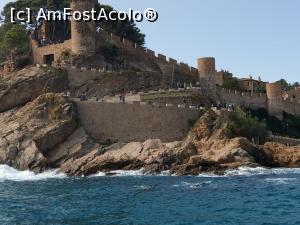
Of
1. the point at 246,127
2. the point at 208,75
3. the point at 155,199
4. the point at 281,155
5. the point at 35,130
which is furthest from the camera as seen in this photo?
the point at 208,75

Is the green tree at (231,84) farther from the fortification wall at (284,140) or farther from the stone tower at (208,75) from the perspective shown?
the fortification wall at (284,140)

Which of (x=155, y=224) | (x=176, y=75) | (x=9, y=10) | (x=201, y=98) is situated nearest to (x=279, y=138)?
(x=201, y=98)

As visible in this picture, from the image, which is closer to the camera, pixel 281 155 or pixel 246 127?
pixel 281 155

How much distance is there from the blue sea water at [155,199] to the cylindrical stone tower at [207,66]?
18210 millimetres

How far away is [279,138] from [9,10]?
32.9 metres

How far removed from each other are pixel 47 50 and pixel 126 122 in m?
15.4

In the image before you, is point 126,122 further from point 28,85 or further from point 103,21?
point 103,21

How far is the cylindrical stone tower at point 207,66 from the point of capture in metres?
56.0

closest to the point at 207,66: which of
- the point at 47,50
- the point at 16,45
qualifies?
the point at 47,50

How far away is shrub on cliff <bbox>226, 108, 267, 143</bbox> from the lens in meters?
45.9

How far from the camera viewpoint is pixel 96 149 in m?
42.2

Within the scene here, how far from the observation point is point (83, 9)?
5475cm

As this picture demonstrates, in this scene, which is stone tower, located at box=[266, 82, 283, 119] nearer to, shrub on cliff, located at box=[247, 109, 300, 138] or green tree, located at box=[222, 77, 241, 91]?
shrub on cliff, located at box=[247, 109, 300, 138]

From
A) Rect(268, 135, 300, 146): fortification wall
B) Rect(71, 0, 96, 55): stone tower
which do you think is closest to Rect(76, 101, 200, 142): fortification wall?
Rect(268, 135, 300, 146): fortification wall
